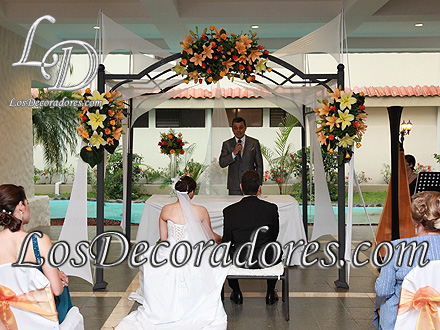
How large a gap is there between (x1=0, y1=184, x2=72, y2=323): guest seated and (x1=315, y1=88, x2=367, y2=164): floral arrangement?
11.0 feet

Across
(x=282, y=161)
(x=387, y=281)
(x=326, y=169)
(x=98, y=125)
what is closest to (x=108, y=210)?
(x=282, y=161)

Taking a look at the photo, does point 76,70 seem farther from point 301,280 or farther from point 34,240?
point 34,240

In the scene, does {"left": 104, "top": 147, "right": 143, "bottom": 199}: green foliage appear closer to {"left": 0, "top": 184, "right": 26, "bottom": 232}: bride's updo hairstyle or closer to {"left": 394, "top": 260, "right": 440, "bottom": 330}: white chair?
{"left": 0, "top": 184, "right": 26, "bottom": 232}: bride's updo hairstyle

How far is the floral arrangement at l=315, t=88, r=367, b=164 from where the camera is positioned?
5.61m

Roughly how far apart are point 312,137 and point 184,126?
23.7 feet

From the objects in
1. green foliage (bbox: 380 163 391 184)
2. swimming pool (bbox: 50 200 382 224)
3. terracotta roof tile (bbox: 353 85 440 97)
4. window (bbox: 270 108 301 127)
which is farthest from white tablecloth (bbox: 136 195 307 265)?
green foliage (bbox: 380 163 391 184)

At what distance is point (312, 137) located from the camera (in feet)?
25.9

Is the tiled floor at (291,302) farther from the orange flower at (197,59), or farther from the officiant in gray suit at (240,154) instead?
the orange flower at (197,59)

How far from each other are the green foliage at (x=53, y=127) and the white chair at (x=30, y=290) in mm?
9168

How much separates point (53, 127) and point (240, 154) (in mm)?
6089

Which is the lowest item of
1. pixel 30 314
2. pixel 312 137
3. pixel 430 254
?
pixel 30 314

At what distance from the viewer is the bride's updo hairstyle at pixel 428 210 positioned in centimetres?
315

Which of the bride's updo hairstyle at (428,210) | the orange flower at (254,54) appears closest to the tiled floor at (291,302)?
the bride's updo hairstyle at (428,210)

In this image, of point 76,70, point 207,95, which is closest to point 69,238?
point 207,95
